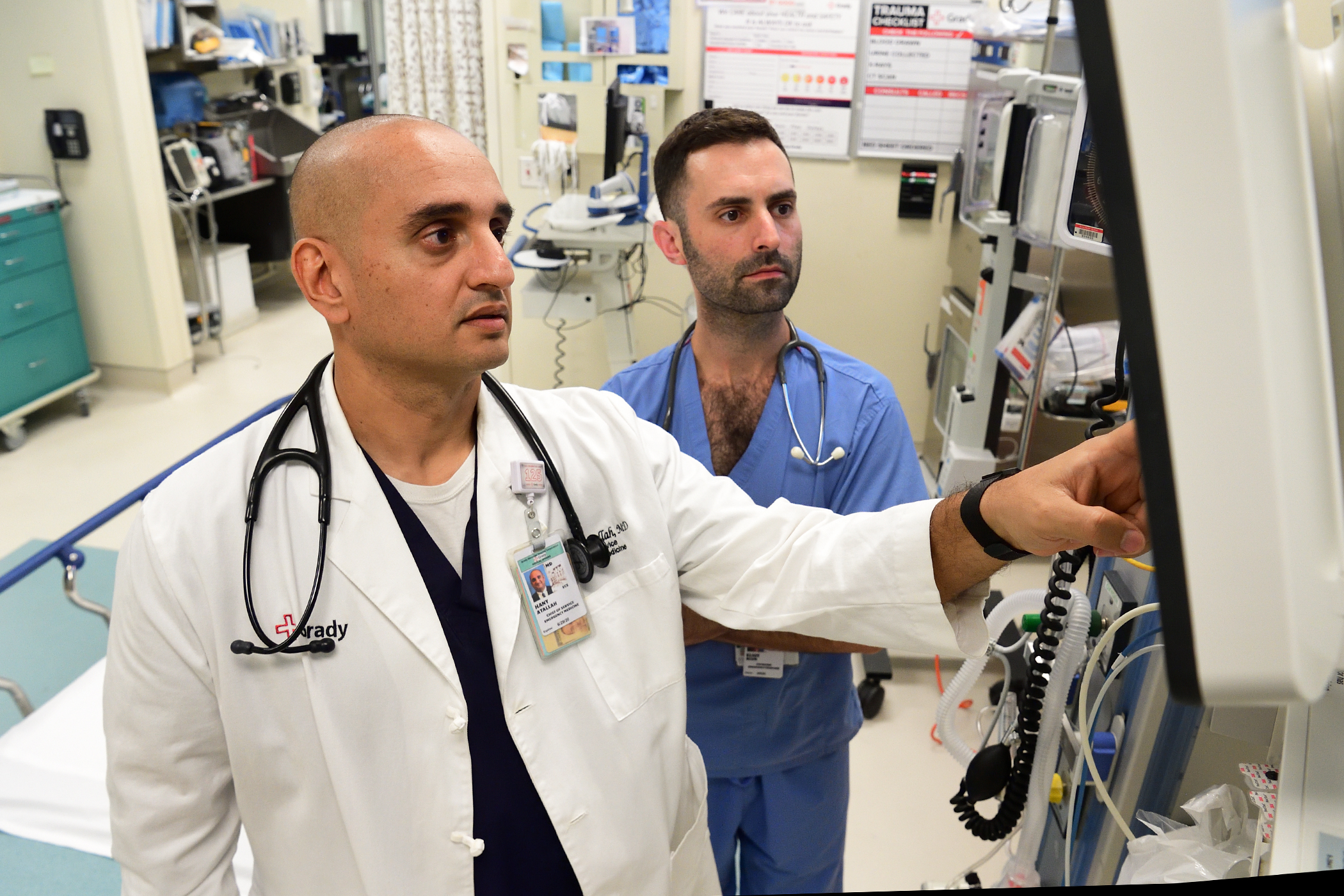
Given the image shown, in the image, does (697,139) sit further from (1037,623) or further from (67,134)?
(67,134)

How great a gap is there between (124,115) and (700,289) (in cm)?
399

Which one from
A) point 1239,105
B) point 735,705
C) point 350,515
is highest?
point 1239,105

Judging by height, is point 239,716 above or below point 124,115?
below

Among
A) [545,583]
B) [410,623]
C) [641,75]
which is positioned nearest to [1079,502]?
[545,583]

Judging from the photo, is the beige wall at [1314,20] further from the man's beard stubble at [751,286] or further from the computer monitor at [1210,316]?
the computer monitor at [1210,316]

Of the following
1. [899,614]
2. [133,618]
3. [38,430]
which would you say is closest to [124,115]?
[38,430]

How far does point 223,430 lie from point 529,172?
2026 millimetres

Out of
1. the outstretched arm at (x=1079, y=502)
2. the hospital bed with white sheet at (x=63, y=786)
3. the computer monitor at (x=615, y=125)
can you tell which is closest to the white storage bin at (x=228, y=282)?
the computer monitor at (x=615, y=125)

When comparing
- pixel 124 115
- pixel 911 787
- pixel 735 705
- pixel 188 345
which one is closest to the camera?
pixel 735 705

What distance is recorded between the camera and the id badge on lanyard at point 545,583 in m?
1.07

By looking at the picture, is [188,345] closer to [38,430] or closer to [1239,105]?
[38,430]

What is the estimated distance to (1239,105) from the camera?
1.22 ft

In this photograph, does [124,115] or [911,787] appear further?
[124,115]

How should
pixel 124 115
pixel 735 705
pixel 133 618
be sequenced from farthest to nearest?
pixel 124 115 → pixel 735 705 → pixel 133 618
